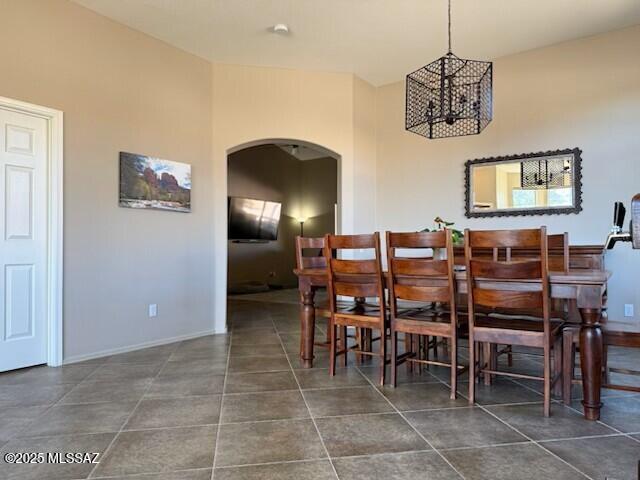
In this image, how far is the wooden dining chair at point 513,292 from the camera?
2303mm

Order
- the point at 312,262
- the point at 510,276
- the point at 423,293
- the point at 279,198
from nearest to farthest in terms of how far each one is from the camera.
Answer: the point at 510,276 → the point at 423,293 → the point at 312,262 → the point at 279,198

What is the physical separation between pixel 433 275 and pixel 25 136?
3206 mm

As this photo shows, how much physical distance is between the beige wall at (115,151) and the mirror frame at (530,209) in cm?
301

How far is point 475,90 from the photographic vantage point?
10.3 ft

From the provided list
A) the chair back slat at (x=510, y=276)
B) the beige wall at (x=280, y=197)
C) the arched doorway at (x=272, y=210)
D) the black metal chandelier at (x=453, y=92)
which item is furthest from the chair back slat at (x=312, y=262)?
the beige wall at (x=280, y=197)

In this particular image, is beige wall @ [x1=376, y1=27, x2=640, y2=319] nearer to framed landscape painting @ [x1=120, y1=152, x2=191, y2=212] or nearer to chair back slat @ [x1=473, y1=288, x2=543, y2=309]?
chair back slat @ [x1=473, y1=288, x2=543, y2=309]

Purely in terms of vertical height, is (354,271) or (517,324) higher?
(354,271)

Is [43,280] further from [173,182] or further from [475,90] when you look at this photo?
[475,90]

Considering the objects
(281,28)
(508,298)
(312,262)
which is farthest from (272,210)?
(508,298)

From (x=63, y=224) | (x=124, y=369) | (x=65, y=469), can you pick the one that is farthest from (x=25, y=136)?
(x=65, y=469)

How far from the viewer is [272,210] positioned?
32.3 ft

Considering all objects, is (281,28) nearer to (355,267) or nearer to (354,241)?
(354,241)

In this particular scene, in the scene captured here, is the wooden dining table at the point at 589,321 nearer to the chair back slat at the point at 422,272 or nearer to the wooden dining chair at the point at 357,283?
the chair back slat at the point at 422,272

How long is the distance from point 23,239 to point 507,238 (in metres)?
3.45
